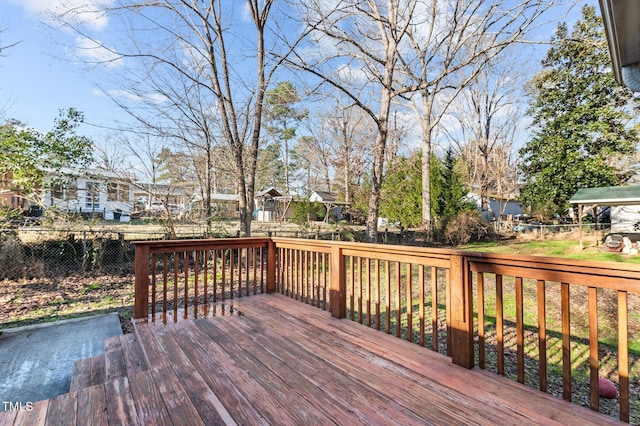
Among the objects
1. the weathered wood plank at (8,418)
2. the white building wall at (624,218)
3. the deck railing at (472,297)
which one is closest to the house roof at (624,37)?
the deck railing at (472,297)

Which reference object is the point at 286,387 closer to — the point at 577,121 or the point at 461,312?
the point at 461,312

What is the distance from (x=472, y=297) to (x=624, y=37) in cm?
229

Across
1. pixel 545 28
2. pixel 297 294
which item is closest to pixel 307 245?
pixel 297 294

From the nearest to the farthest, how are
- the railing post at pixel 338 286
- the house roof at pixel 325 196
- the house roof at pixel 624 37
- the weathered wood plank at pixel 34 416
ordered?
the weathered wood plank at pixel 34 416
the house roof at pixel 624 37
the railing post at pixel 338 286
the house roof at pixel 325 196

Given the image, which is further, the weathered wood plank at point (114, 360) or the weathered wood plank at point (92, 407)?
the weathered wood plank at point (114, 360)

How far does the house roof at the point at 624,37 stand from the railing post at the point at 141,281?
13.7 feet

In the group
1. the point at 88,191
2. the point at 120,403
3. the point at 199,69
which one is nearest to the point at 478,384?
the point at 120,403

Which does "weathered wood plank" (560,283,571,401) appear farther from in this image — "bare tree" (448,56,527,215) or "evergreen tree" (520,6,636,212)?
"bare tree" (448,56,527,215)

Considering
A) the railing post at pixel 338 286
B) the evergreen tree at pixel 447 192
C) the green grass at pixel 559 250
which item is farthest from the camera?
the evergreen tree at pixel 447 192

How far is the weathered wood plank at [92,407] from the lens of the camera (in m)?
1.38

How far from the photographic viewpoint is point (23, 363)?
2729 mm

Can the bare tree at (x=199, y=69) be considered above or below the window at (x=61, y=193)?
above

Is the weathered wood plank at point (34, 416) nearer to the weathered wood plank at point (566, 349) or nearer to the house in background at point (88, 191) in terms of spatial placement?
the weathered wood plank at point (566, 349)

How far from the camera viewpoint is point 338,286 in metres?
3.01
